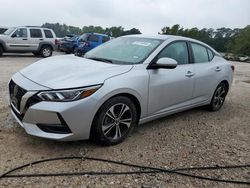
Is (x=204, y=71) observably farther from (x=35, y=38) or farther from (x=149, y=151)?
(x=35, y=38)

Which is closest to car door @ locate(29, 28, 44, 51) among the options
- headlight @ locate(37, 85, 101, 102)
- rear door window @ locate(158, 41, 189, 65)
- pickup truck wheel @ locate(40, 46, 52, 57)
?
pickup truck wheel @ locate(40, 46, 52, 57)

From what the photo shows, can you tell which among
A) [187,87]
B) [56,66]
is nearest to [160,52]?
[187,87]

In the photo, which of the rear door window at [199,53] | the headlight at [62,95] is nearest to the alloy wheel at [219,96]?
the rear door window at [199,53]

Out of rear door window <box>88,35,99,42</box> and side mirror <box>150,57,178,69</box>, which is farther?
rear door window <box>88,35,99,42</box>

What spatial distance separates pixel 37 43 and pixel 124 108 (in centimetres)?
1274

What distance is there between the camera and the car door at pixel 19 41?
14.3 meters

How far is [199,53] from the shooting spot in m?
5.11

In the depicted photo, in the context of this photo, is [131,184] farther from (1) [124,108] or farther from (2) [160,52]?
(2) [160,52]

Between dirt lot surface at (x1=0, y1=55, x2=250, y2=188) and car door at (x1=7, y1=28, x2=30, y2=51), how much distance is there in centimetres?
1032

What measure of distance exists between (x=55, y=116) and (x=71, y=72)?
0.65 metres

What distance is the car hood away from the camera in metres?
3.23

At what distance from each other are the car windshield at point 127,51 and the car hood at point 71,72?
0.87ft

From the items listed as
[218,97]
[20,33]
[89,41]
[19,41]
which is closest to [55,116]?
[218,97]

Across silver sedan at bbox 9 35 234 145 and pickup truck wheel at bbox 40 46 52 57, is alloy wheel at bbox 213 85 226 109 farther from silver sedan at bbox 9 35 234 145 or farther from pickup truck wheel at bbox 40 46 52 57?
pickup truck wheel at bbox 40 46 52 57
